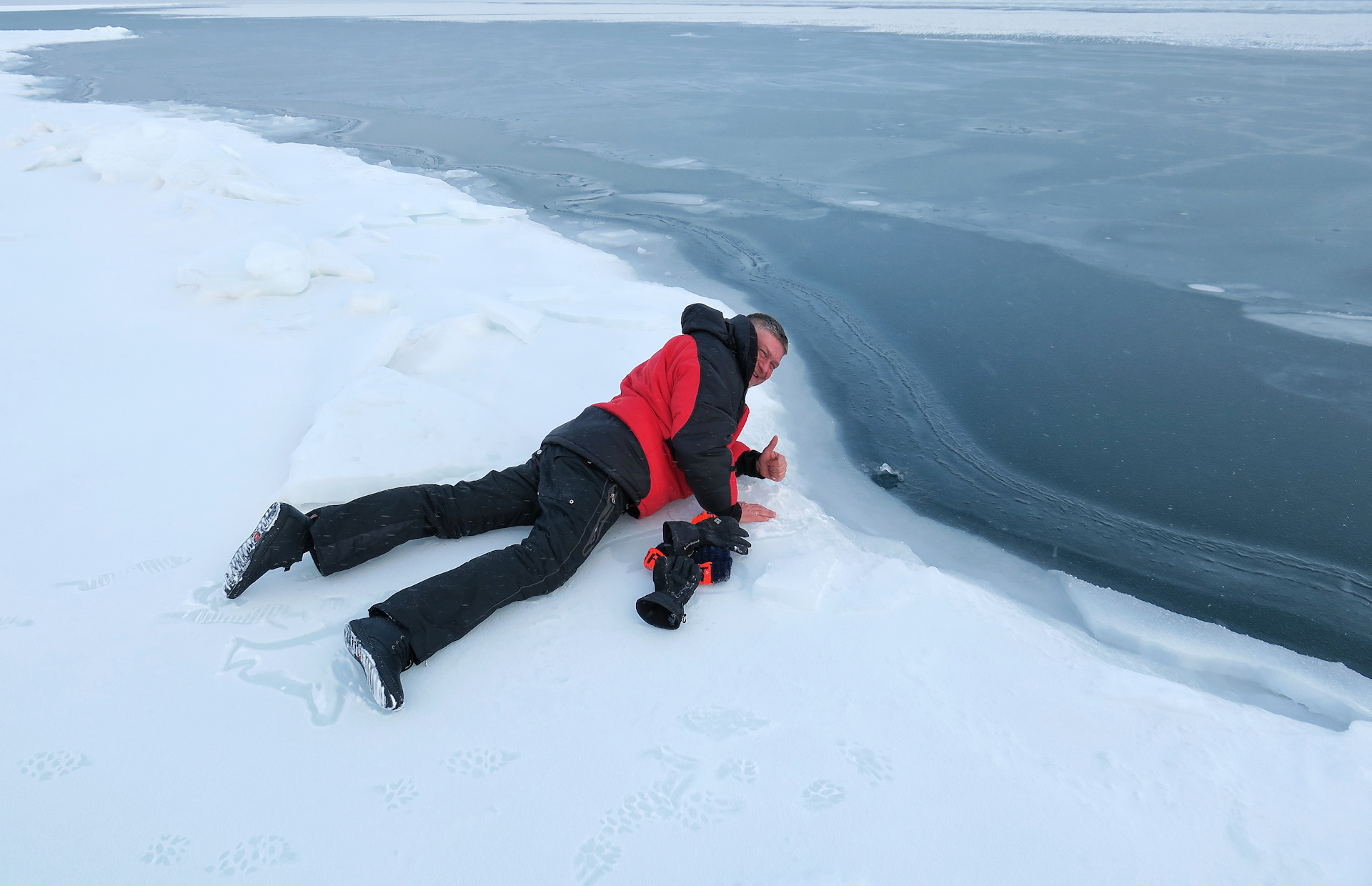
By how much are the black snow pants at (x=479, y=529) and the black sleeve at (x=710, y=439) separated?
237mm

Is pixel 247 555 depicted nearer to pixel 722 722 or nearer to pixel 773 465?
pixel 722 722

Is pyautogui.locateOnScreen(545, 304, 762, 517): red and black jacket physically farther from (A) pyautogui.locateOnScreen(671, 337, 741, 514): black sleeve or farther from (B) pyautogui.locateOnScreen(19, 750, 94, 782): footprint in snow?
(B) pyautogui.locateOnScreen(19, 750, 94, 782): footprint in snow

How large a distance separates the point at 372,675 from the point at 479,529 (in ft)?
2.12

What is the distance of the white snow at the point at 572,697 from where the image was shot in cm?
147

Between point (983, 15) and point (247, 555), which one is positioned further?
point (983, 15)

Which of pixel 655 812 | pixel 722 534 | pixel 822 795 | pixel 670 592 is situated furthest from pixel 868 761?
pixel 722 534

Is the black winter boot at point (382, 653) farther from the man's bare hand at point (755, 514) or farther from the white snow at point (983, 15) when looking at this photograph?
the white snow at point (983, 15)

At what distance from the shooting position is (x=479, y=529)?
7.55ft

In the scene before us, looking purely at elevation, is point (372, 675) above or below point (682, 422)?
below

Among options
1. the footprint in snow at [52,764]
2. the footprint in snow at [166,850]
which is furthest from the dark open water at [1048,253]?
the footprint in snow at [52,764]

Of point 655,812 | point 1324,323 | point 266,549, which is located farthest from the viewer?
point 1324,323

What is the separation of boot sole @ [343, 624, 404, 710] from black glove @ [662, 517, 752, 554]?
807mm

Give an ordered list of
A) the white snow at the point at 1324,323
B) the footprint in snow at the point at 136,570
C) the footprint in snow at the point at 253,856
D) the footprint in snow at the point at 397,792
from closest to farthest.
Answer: the footprint in snow at the point at 253,856 < the footprint in snow at the point at 397,792 < the footprint in snow at the point at 136,570 < the white snow at the point at 1324,323

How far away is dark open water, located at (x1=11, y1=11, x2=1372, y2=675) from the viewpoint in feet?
8.63
